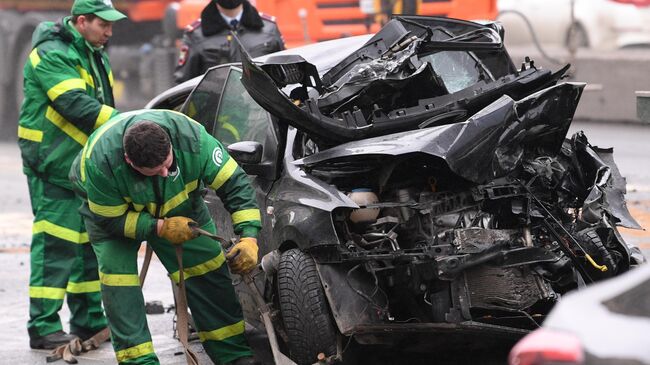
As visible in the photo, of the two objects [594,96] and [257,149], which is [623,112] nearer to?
[594,96]

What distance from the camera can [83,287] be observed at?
25.1ft

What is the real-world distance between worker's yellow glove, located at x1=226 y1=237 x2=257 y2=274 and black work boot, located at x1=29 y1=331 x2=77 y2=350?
1.81 m

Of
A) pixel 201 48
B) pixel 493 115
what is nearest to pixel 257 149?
pixel 493 115

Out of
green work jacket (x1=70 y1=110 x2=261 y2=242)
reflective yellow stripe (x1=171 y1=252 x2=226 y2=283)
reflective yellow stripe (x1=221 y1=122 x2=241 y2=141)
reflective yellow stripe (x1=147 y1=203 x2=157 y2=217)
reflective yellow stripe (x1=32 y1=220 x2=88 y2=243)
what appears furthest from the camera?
reflective yellow stripe (x1=32 y1=220 x2=88 y2=243)

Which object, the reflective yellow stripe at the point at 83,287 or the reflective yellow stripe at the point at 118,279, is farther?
the reflective yellow stripe at the point at 83,287

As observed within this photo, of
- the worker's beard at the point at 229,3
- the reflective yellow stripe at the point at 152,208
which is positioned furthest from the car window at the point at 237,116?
the worker's beard at the point at 229,3

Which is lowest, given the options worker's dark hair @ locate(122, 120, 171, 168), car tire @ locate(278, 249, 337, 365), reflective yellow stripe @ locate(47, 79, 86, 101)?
car tire @ locate(278, 249, 337, 365)

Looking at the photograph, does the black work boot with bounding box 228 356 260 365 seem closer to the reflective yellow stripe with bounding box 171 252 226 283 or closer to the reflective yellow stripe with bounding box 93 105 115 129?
the reflective yellow stripe with bounding box 171 252 226 283

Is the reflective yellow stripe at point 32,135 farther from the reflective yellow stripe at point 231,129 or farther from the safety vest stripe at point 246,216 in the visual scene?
the safety vest stripe at point 246,216

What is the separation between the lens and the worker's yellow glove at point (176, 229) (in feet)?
20.1

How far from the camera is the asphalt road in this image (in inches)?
288

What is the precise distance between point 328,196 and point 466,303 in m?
0.78

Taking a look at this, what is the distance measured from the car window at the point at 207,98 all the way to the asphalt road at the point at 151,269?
122 centimetres

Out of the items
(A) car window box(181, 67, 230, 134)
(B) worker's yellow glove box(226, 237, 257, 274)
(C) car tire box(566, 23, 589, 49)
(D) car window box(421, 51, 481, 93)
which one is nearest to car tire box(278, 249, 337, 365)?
(B) worker's yellow glove box(226, 237, 257, 274)
